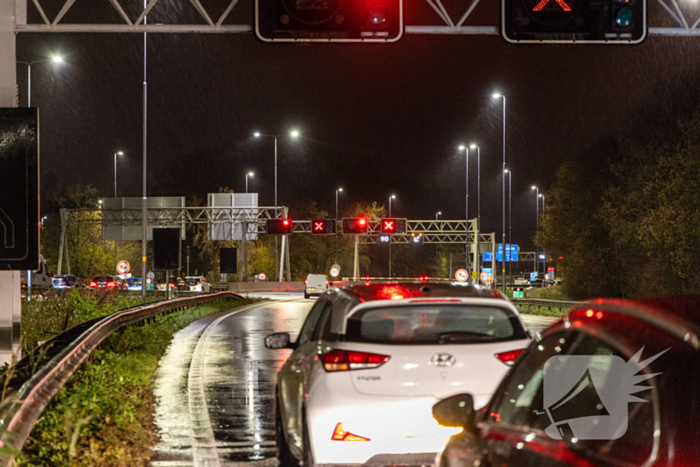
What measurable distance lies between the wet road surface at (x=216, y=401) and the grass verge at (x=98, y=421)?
206mm

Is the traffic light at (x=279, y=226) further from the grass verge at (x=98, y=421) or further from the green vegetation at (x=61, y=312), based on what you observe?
the grass verge at (x=98, y=421)

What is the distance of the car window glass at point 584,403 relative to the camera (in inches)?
109

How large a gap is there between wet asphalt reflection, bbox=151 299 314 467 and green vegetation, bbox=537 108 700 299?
19849mm

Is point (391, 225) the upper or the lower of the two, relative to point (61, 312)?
upper

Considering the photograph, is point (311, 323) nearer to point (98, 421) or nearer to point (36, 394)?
point (98, 421)

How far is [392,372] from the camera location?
6.57m

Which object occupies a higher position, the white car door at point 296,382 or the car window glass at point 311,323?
the car window glass at point 311,323

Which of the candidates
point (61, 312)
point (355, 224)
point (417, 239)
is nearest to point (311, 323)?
point (61, 312)

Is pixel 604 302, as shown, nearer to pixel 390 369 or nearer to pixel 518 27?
pixel 390 369

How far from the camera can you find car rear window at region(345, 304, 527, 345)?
6.85 m

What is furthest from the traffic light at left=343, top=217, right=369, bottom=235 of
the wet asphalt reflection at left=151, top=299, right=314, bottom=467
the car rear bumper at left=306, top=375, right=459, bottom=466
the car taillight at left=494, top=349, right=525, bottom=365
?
the car rear bumper at left=306, top=375, right=459, bottom=466

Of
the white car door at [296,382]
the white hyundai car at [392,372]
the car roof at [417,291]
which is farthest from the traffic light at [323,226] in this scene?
the white hyundai car at [392,372]

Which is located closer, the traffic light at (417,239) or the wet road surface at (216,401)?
the wet road surface at (216,401)

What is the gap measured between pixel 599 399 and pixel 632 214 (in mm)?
51902
